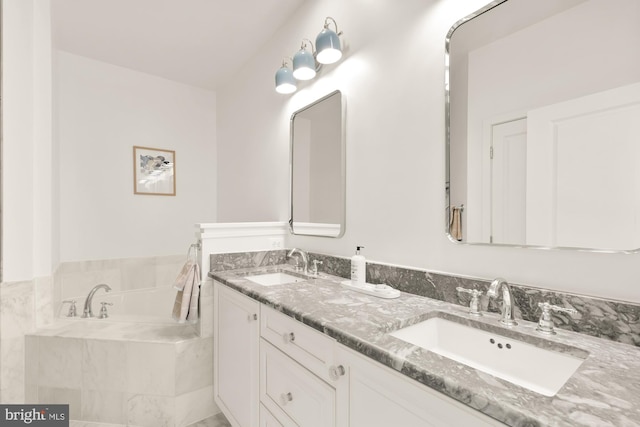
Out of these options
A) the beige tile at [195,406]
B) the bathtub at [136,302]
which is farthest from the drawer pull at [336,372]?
the bathtub at [136,302]

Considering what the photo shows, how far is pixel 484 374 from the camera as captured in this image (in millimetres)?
639

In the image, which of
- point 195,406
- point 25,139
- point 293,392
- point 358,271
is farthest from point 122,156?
point 293,392

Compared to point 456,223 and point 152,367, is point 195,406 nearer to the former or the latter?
point 152,367

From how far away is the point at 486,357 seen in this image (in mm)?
927

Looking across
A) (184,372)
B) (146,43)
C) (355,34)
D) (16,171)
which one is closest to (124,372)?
(184,372)

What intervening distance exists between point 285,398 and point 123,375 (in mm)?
1235

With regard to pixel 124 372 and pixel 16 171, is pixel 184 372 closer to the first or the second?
pixel 124 372

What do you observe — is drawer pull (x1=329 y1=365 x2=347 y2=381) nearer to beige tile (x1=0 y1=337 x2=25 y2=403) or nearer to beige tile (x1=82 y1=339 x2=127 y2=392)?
beige tile (x1=82 y1=339 x2=127 y2=392)

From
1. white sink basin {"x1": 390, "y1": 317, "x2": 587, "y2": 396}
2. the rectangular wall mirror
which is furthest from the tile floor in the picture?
white sink basin {"x1": 390, "y1": 317, "x2": 587, "y2": 396}

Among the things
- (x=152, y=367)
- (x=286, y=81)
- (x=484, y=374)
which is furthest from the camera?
(x=286, y=81)

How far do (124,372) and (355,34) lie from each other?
7.86 ft

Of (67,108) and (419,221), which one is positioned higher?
(67,108)

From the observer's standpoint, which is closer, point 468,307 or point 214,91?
point 468,307

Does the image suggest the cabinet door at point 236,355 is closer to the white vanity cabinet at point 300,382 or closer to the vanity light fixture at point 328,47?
the white vanity cabinet at point 300,382
